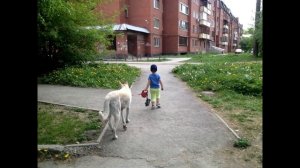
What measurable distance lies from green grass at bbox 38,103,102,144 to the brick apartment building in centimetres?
2322

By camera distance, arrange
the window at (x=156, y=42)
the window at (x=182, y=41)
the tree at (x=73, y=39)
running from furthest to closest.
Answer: the window at (x=182, y=41) → the window at (x=156, y=42) → the tree at (x=73, y=39)

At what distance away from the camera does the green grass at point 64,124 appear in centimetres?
641

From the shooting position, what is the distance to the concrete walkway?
5.39 meters

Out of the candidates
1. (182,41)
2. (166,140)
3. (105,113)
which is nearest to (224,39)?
(182,41)

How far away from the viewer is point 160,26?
52.0m

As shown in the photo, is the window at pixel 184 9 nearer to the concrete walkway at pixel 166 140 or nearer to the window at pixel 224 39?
the window at pixel 224 39

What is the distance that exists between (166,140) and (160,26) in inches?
1825

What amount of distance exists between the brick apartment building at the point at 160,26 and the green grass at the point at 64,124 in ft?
76.2

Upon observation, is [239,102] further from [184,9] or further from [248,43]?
[248,43]

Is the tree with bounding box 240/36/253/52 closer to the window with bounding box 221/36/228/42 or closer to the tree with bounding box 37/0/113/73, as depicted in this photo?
the window with bounding box 221/36/228/42

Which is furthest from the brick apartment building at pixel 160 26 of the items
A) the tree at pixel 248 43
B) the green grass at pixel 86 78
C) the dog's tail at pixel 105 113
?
the dog's tail at pixel 105 113
